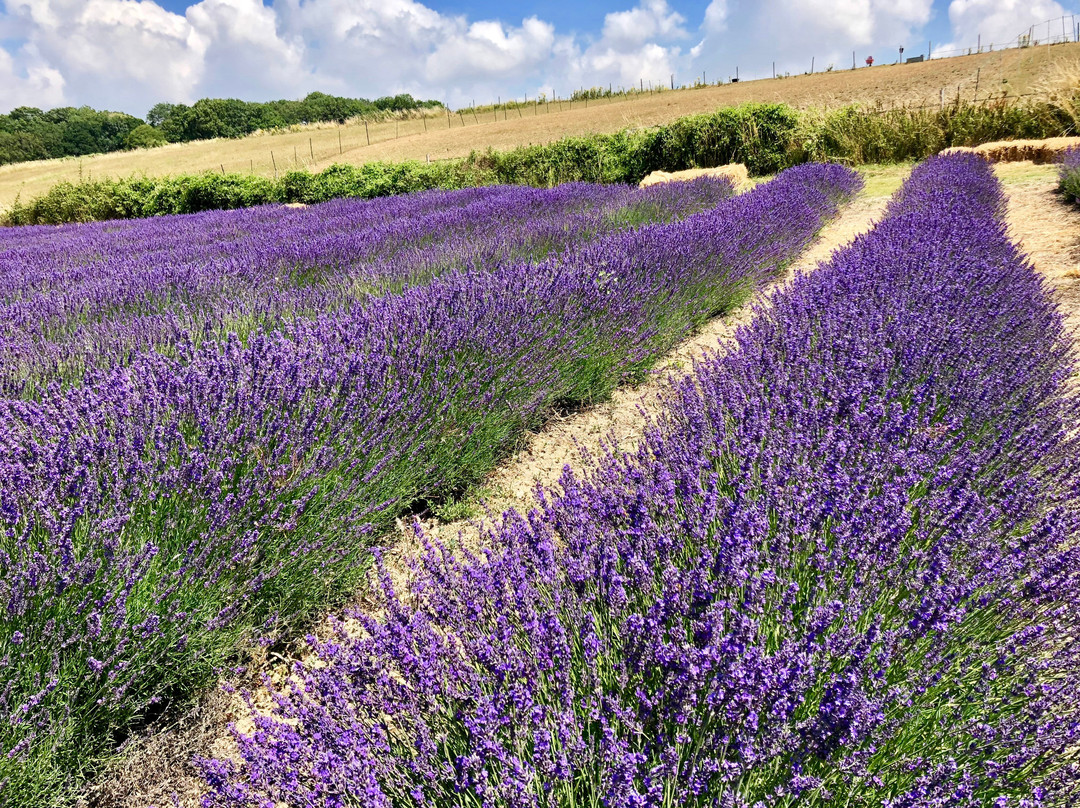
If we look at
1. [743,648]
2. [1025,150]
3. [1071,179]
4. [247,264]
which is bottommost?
[743,648]

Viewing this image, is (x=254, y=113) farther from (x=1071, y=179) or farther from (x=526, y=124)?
(x=1071, y=179)

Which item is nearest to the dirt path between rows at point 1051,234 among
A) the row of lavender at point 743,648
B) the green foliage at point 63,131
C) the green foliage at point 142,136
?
the row of lavender at point 743,648

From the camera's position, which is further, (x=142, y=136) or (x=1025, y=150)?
(x=142, y=136)

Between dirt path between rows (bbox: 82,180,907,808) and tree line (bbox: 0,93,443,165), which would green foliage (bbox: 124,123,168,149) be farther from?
dirt path between rows (bbox: 82,180,907,808)

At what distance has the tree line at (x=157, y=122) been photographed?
198 ft

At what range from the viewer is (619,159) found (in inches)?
609

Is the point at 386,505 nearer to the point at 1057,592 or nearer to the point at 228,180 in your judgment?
the point at 1057,592

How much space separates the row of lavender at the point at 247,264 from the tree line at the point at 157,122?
187ft

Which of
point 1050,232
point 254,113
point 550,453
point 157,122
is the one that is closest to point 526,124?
point 1050,232

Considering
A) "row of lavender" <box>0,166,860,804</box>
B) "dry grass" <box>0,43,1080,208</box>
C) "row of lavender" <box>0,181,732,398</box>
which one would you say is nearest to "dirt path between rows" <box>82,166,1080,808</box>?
"row of lavender" <box>0,166,860,804</box>

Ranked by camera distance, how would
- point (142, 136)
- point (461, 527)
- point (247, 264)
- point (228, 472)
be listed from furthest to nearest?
point (142, 136), point (247, 264), point (461, 527), point (228, 472)

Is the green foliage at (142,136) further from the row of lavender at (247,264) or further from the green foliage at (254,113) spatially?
the row of lavender at (247,264)

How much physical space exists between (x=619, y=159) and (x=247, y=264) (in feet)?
40.9

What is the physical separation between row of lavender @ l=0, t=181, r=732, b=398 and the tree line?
187ft
